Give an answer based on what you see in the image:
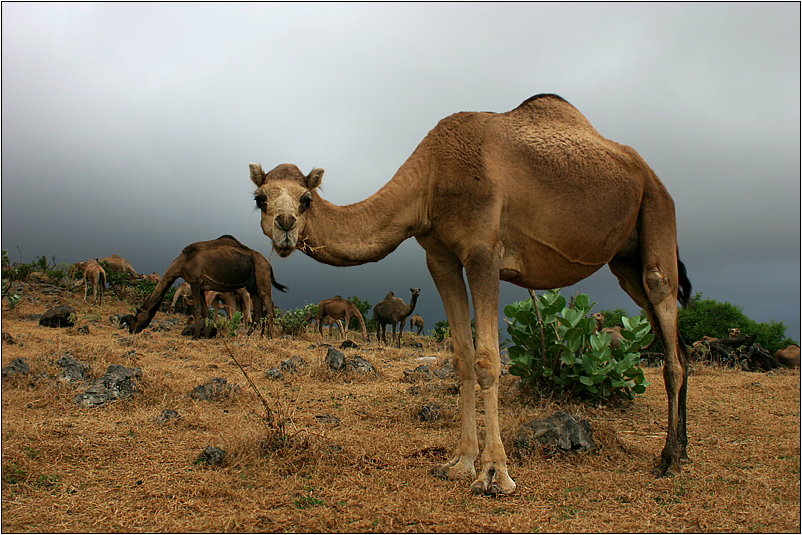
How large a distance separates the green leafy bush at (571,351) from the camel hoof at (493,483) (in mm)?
3031

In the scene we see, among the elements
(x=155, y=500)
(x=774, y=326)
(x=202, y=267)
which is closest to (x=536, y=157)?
(x=155, y=500)

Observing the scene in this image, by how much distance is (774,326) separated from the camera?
2111 cm

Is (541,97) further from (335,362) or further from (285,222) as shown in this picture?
(335,362)

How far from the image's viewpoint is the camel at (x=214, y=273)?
527 inches

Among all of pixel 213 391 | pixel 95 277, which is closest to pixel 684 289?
pixel 213 391

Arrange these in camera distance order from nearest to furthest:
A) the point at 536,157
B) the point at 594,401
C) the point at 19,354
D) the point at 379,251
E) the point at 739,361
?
the point at 379,251, the point at 536,157, the point at 594,401, the point at 19,354, the point at 739,361

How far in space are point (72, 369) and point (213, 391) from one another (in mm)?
1898

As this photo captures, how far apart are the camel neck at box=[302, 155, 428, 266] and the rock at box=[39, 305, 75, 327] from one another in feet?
37.4

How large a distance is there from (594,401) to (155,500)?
5.69 metres

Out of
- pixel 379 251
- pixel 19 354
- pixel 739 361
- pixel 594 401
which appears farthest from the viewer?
pixel 739 361

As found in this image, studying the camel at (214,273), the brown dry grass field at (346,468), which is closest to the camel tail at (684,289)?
the brown dry grass field at (346,468)

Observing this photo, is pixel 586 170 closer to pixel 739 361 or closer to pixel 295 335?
pixel 739 361

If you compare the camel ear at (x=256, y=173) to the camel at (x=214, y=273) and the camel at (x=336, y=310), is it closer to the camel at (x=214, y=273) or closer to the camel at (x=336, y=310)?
the camel at (x=214, y=273)

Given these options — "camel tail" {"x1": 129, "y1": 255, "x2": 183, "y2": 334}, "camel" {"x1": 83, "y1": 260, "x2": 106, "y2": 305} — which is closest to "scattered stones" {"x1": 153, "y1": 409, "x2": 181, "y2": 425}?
"camel tail" {"x1": 129, "y1": 255, "x2": 183, "y2": 334}
